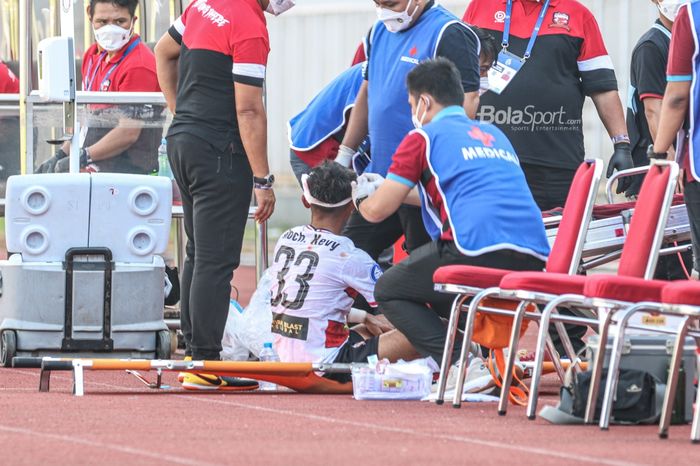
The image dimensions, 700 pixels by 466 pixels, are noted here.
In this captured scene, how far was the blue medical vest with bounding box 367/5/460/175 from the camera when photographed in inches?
297

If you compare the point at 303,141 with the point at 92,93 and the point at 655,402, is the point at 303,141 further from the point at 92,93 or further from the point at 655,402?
the point at 655,402

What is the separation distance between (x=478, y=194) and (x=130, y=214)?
2.36 meters

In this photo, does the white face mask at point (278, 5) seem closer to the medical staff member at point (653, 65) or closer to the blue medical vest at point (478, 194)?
the blue medical vest at point (478, 194)

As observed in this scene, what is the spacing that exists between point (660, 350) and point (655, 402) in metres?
0.32

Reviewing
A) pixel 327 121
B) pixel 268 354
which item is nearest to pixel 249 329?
pixel 268 354

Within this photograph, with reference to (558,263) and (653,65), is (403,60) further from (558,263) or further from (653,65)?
A: (653,65)

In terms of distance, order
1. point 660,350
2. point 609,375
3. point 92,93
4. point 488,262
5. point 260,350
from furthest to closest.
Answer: point 92,93
point 260,350
point 488,262
point 660,350
point 609,375

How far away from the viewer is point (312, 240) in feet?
25.3

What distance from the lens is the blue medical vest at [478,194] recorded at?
6883mm

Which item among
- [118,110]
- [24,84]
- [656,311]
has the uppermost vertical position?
[24,84]

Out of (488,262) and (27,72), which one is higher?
(27,72)

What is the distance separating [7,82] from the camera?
11.0 meters

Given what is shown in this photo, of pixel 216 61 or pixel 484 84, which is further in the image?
pixel 484 84

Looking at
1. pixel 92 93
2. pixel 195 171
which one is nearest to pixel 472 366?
pixel 195 171
